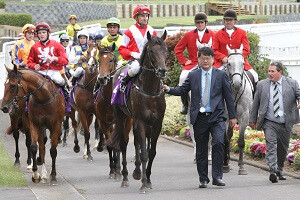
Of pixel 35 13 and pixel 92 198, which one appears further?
pixel 35 13

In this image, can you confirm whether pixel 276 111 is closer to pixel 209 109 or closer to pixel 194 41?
pixel 209 109

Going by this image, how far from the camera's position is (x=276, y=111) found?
1463cm

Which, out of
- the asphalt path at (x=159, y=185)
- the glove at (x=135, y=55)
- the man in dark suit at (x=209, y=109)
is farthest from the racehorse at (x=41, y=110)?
the man in dark suit at (x=209, y=109)

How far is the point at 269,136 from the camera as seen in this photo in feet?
48.0

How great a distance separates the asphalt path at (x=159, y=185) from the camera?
13515 mm

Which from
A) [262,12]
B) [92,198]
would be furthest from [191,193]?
[262,12]

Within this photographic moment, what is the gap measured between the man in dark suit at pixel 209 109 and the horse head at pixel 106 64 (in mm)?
2218

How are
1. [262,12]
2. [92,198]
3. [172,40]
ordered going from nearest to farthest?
[92,198]
[172,40]
[262,12]

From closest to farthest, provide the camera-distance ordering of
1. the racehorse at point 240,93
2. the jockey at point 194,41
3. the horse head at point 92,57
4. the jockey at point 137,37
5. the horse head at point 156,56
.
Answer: the horse head at point 156,56, the jockey at point 137,37, the racehorse at point 240,93, the jockey at point 194,41, the horse head at point 92,57

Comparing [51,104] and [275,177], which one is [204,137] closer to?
[275,177]

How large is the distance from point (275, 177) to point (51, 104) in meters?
3.83

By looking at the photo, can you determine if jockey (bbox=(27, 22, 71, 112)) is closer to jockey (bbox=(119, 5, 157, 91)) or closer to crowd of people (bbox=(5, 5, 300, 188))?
crowd of people (bbox=(5, 5, 300, 188))

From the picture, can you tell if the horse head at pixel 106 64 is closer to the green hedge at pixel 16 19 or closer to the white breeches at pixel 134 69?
the white breeches at pixel 134 69

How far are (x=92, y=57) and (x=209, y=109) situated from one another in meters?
5.10
